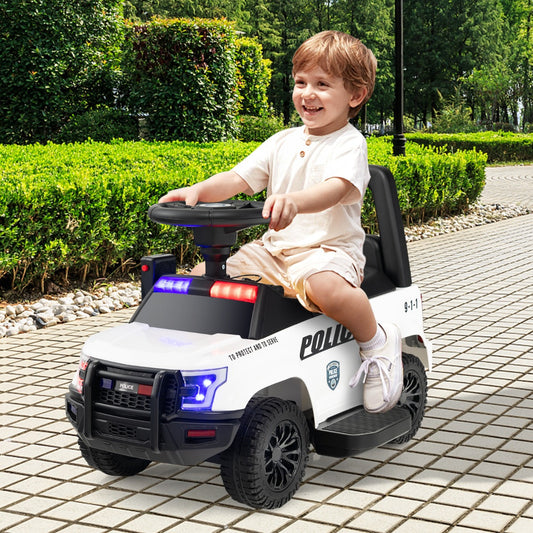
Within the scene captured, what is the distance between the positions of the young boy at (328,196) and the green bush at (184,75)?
12.1m

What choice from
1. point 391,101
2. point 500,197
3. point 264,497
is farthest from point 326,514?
point 391,101

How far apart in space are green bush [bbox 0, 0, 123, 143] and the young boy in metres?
14.1

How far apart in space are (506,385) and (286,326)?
2.28 m

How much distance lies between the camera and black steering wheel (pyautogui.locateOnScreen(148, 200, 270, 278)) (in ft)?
11.7

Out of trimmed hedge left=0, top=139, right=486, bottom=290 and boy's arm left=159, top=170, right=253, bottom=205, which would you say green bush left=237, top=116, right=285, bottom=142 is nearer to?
trimmed hedge left=0, top=139, right=486, bottom=290

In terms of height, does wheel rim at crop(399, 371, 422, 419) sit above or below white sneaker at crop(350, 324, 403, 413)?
below

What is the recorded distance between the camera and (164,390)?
3369 mm

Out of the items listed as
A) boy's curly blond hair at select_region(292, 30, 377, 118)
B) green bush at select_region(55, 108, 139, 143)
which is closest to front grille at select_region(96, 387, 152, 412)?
boy's curly blond hair at select_region(292, 30, 377, 118)

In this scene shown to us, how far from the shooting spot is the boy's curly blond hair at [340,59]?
381 centimetres

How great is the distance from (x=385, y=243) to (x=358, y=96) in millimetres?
736

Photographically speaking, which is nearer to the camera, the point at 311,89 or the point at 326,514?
the point at 326,514

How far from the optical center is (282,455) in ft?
11.9

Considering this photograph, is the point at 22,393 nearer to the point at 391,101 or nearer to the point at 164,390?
the point at 164,390

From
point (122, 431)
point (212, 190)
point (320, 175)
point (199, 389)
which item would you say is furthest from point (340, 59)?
point (122, 431)
